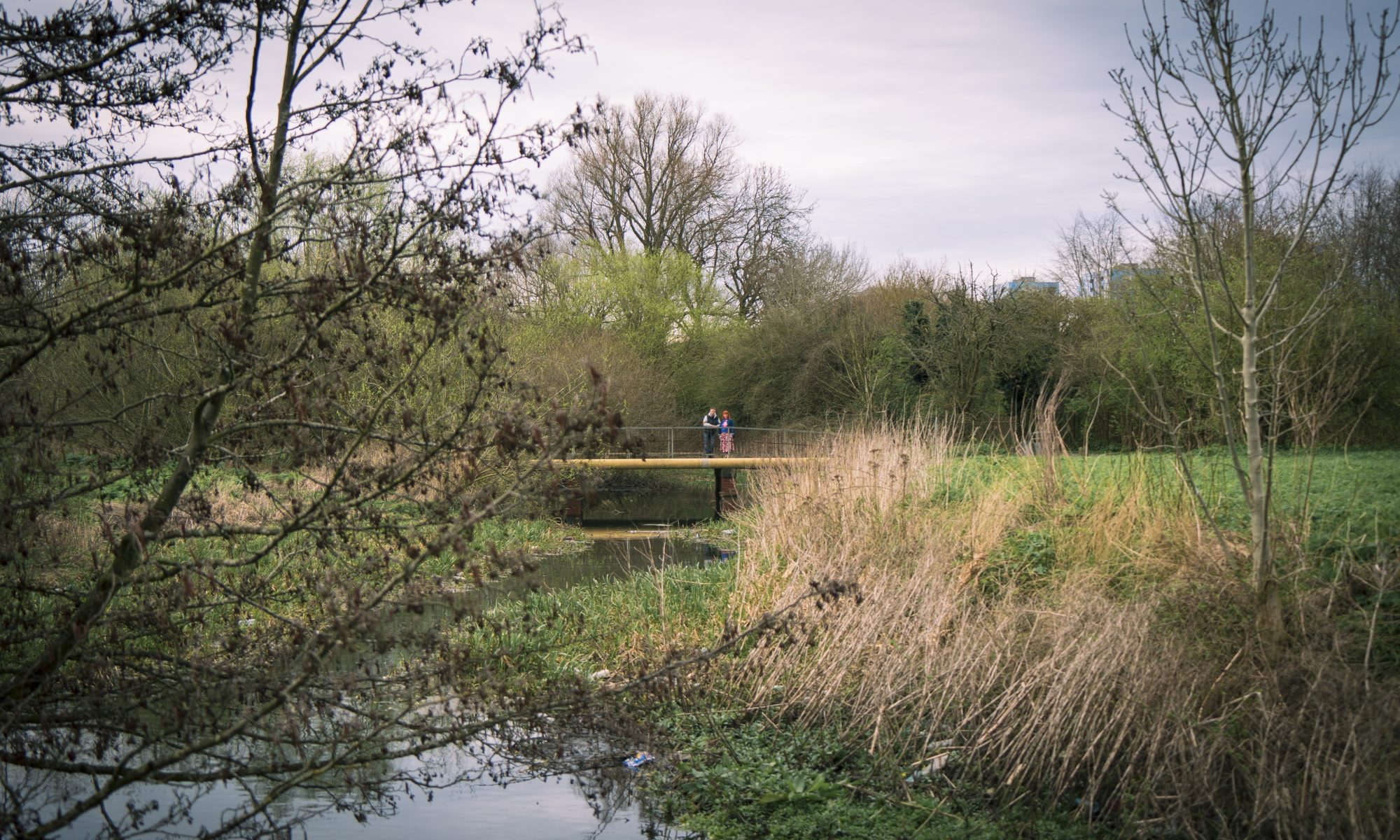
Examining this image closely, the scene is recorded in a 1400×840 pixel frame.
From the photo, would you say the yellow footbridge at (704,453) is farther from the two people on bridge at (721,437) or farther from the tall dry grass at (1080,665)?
the tall dry grass at (1080,665)

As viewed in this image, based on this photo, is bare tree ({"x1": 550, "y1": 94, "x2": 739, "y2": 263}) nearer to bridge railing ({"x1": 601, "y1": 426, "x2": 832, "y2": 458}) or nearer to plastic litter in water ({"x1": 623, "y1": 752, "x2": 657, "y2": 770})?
bridge railing ({"x1": 601, "y1": 426, "x2": 832, "y2": 458})

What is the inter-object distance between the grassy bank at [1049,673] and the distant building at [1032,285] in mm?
16716

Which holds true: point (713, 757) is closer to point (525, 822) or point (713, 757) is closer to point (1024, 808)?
point (525, 822)

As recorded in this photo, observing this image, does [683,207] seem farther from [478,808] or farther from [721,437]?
[478,808]

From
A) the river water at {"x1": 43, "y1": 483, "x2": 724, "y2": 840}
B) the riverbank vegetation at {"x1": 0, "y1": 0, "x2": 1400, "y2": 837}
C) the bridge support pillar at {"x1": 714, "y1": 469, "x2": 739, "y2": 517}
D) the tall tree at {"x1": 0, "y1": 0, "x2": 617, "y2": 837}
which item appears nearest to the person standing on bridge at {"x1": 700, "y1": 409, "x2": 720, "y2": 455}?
the bridge support pillar at {"x1": 714, "y1": 469, "x2": 739, "y2": 517}

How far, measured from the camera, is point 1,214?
3.88 metres

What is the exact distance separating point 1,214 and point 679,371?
85.6ft

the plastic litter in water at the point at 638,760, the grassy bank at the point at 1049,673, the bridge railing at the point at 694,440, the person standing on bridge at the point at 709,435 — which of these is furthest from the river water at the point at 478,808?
the person standing on bridge at the point at 709,435

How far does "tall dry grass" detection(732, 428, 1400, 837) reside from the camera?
444 cm

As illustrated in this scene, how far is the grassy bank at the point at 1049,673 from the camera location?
457cm

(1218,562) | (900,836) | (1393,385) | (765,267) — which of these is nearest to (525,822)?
(900,836)

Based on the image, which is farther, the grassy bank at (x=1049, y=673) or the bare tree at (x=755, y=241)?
the bare tree at (x=755, y=241)

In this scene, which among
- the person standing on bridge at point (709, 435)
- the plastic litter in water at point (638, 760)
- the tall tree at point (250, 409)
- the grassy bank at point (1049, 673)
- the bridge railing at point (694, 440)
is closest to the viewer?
the tall tree at point (250, 409)

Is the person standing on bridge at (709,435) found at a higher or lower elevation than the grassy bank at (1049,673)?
higher
